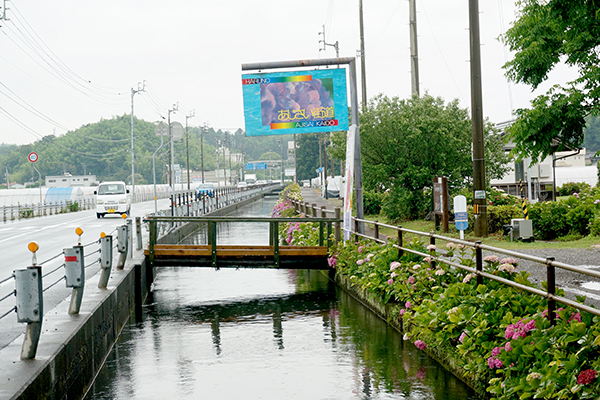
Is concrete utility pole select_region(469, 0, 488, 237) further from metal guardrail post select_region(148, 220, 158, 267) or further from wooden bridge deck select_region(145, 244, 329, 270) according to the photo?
metal guardrail post select_region(148, 220, 158, 267)

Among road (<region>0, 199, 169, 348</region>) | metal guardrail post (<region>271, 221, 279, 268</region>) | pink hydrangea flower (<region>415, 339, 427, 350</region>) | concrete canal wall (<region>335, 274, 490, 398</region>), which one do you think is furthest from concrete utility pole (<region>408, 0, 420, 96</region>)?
pink hydrangea flower (<region>415, 339, 427, 350</region>)

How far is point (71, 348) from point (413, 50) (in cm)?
2689

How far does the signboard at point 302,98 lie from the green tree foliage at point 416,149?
7516 millimetres

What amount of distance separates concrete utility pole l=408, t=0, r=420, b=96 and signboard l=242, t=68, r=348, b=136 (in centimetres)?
1466

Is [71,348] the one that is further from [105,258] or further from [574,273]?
[574,273]

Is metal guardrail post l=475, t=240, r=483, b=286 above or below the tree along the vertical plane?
below

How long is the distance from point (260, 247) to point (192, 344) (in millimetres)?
5431

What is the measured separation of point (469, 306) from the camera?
287 inches

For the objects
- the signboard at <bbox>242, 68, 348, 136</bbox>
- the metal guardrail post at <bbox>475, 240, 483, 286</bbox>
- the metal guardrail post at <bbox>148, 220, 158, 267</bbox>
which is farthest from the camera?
the signboard at <bbox>242, 68, 348, 136</bbox>

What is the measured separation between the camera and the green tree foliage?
23859 mm

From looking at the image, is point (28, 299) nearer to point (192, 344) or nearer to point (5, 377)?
point (5, 377)

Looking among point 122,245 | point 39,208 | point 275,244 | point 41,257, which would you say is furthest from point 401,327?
point 39,208

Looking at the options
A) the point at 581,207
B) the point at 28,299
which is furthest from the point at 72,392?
the point at 581,207

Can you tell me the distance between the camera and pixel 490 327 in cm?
661
